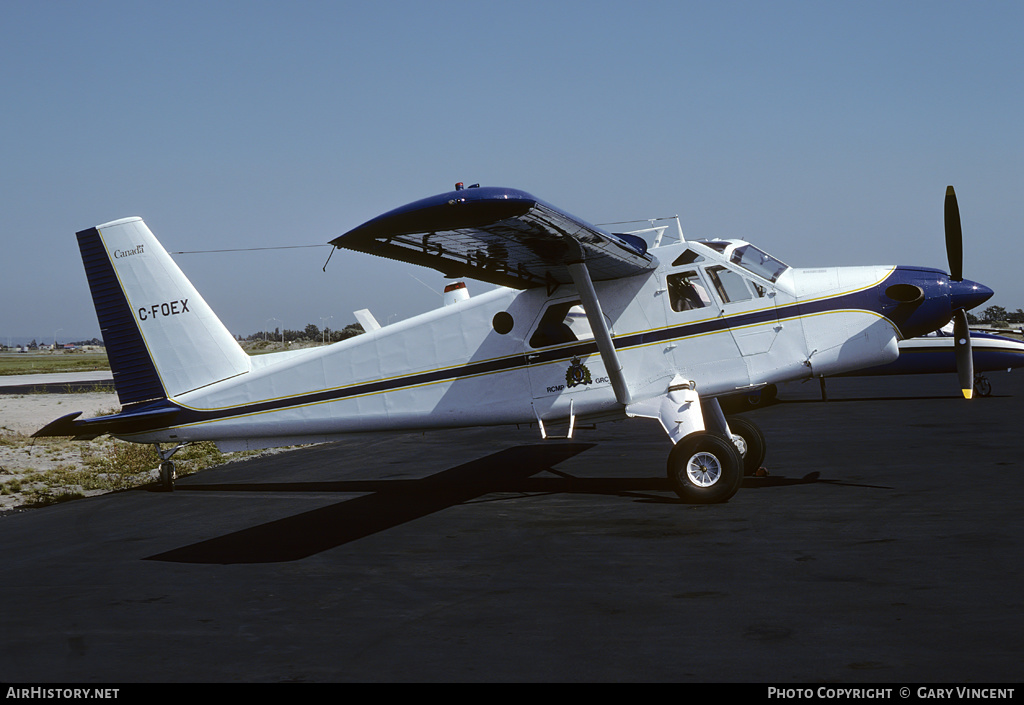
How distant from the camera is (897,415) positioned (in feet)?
72.7

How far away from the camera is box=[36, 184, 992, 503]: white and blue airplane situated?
10.8 m

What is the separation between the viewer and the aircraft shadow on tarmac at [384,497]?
878 centimetres

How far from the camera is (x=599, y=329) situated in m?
10.6

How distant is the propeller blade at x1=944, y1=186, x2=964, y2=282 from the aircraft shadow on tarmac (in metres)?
3.33

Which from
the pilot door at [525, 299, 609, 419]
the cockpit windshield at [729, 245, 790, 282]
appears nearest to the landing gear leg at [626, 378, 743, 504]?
the pilot door at [525, 299, 609, 419]

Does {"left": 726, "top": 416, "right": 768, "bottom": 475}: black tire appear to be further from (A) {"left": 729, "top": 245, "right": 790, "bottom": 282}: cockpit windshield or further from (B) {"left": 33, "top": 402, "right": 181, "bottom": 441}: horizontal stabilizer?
(B) {"left": 33, "top": 402, "right": 181, "bottom": 441}: horizontal stabilizer

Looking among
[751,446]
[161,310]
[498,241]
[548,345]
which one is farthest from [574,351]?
[161,310]

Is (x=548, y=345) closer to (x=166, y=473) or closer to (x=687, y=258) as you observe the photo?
(x=687, y=258)

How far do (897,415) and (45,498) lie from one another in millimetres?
19583

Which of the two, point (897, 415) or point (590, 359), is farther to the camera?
point (897, 415)

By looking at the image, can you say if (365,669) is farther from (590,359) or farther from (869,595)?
(590,359)

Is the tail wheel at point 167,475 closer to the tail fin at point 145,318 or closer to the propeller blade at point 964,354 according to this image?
the tail fin at point 145,318
